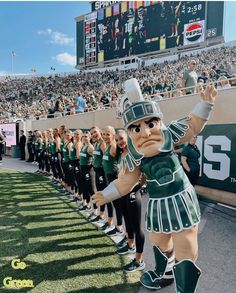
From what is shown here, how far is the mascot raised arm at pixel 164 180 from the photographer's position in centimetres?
266

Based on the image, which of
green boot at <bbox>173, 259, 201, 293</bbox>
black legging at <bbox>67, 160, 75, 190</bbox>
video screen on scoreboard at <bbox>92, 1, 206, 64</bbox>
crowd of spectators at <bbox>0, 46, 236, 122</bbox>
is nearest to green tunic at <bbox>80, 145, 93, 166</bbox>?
black legging at <bbox>67, 160, 75, 190</bbox>

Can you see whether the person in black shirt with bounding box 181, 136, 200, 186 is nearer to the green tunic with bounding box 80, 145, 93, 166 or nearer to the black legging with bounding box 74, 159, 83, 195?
the green tunic with bounding box 80, 145, 93, 166

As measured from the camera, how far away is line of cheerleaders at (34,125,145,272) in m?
3.81

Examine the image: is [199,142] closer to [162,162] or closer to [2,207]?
[162,162]

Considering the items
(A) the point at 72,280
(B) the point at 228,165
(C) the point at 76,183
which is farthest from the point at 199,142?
(A) the point at 72,280

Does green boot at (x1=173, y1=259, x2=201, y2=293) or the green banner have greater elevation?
the green banner

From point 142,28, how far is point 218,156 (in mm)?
29935

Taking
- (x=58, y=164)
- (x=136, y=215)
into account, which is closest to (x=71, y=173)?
(x=58, y=164)

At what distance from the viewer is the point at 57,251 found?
4301 mm

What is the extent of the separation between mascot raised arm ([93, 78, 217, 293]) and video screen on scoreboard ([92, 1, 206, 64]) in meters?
29.8

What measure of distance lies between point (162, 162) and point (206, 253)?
2184 millimetres

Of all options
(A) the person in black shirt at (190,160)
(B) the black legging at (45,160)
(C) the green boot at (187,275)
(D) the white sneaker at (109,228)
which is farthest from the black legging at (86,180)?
(B) the black legging at (45,160)

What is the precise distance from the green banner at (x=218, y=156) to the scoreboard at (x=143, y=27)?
26.0 m

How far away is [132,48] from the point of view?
112ft
